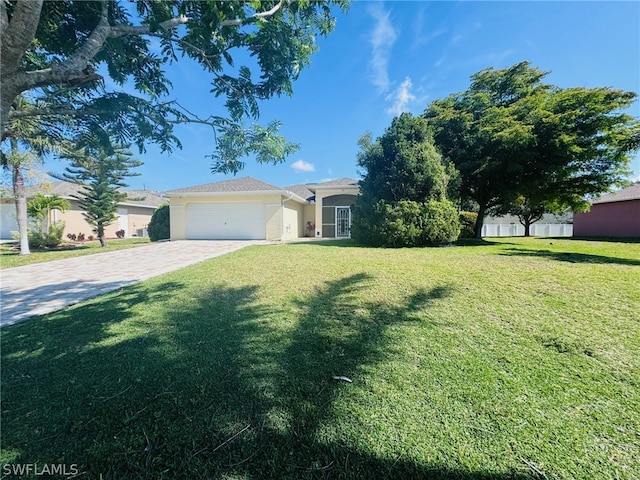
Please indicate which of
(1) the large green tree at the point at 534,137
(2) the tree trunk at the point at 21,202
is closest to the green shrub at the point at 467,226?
(1) the large green tree at the point at 534,137

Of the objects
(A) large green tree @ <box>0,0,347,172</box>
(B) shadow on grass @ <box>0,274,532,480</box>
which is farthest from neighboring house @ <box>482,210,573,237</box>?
(A) large green tree @ <box>0,0,347,172</box>

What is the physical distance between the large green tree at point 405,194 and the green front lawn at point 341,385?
18.3 ft

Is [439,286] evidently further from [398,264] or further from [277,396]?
[277,396]

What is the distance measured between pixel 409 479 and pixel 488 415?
87 cm

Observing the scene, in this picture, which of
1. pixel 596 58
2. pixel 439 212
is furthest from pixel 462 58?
pixel 439 212

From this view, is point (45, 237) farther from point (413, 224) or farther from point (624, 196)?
point (624, 196)

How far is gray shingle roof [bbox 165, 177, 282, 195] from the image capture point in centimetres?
1588

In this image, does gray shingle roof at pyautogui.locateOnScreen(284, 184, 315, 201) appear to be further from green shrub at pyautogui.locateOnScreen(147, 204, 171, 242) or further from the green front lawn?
the green front lawn

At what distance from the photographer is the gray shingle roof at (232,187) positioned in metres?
15.9

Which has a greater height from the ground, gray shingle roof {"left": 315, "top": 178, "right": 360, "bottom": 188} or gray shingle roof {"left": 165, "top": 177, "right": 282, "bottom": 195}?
gray shingle roof {"left": 315, "top": 178, "right": 360, "bottom": 188}

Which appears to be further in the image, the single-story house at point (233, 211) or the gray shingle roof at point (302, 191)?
the gray shingle roof at point (302, 191)

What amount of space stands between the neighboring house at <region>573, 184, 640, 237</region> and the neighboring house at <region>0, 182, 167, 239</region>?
3192 centimetres

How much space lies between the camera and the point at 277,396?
2227 millimetres

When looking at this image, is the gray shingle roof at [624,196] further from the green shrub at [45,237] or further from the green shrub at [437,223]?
the green shrub at [45,237]
